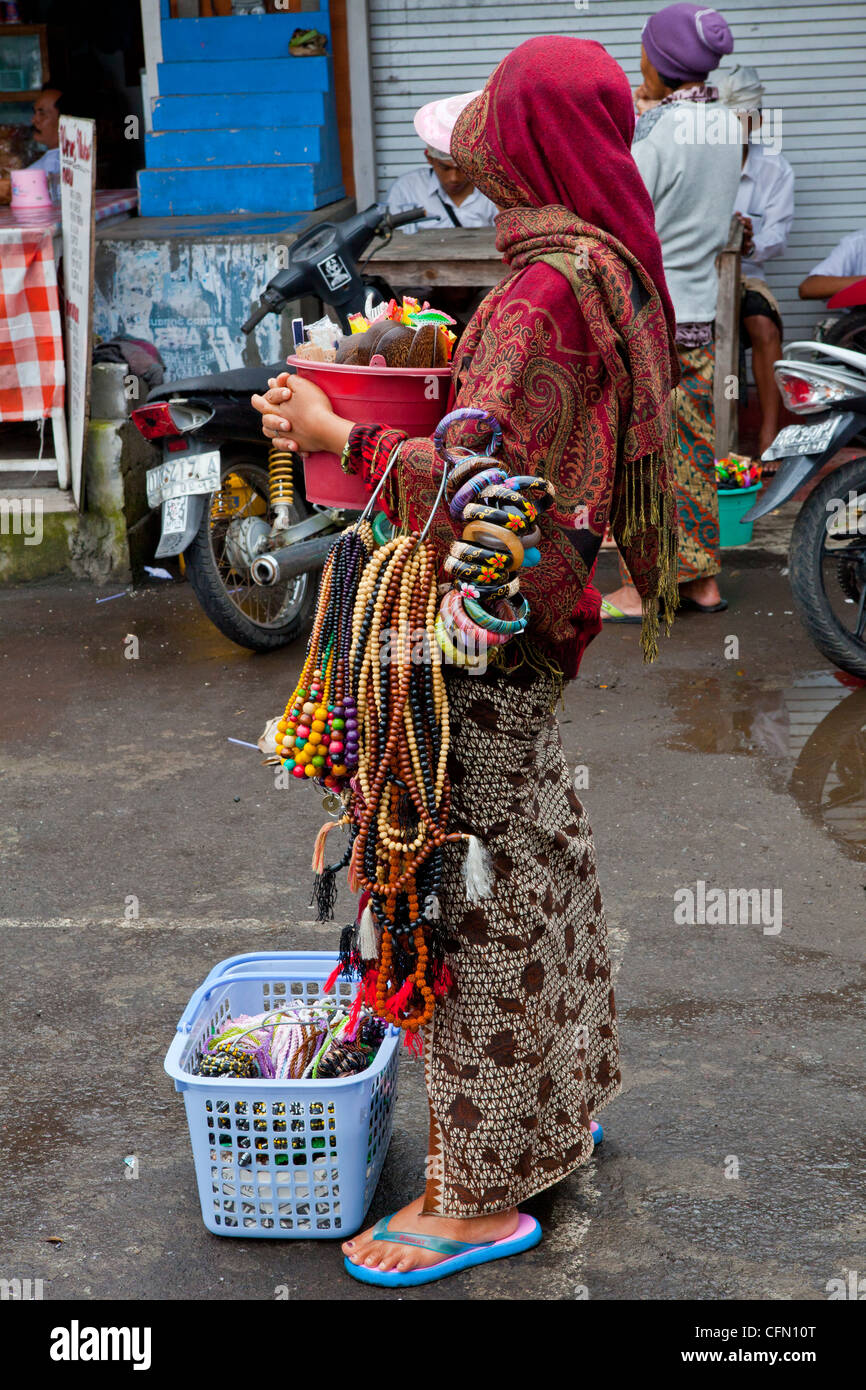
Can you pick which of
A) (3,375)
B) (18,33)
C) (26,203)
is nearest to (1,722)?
(3,375)

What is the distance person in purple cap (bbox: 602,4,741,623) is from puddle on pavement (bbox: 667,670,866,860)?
28.0 inches

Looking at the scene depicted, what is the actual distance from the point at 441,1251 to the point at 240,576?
354 cm

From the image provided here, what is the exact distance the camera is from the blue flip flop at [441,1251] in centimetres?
248

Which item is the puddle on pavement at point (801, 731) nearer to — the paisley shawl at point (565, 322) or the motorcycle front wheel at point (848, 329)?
the paisley shawl at point (565, 322)

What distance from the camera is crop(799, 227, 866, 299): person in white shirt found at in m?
7.71

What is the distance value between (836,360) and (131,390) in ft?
9.79

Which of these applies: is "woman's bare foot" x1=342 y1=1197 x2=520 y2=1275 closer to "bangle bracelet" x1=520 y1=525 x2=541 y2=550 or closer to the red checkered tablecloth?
"bangle bracelet" x1=520 y1=525 x2=541 y2=550

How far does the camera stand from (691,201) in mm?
A: 5473

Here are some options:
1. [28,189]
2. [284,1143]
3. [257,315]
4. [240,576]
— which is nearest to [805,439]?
[257,315]

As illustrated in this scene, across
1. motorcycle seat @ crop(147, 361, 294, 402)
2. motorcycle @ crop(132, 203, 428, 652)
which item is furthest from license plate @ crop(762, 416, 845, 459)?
motorcycle seat @ crop(147, 361, 294, 402)

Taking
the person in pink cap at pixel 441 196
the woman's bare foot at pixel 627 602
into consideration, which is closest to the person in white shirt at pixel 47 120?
the person in pink cap at pixel 441 196

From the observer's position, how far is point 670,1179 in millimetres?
2742

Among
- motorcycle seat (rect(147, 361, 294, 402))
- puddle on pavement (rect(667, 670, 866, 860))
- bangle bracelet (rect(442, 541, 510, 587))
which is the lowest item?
puddle on pavement (rect(667, 670, 866, 860))

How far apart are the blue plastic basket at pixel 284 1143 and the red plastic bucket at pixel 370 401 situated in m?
1.01
